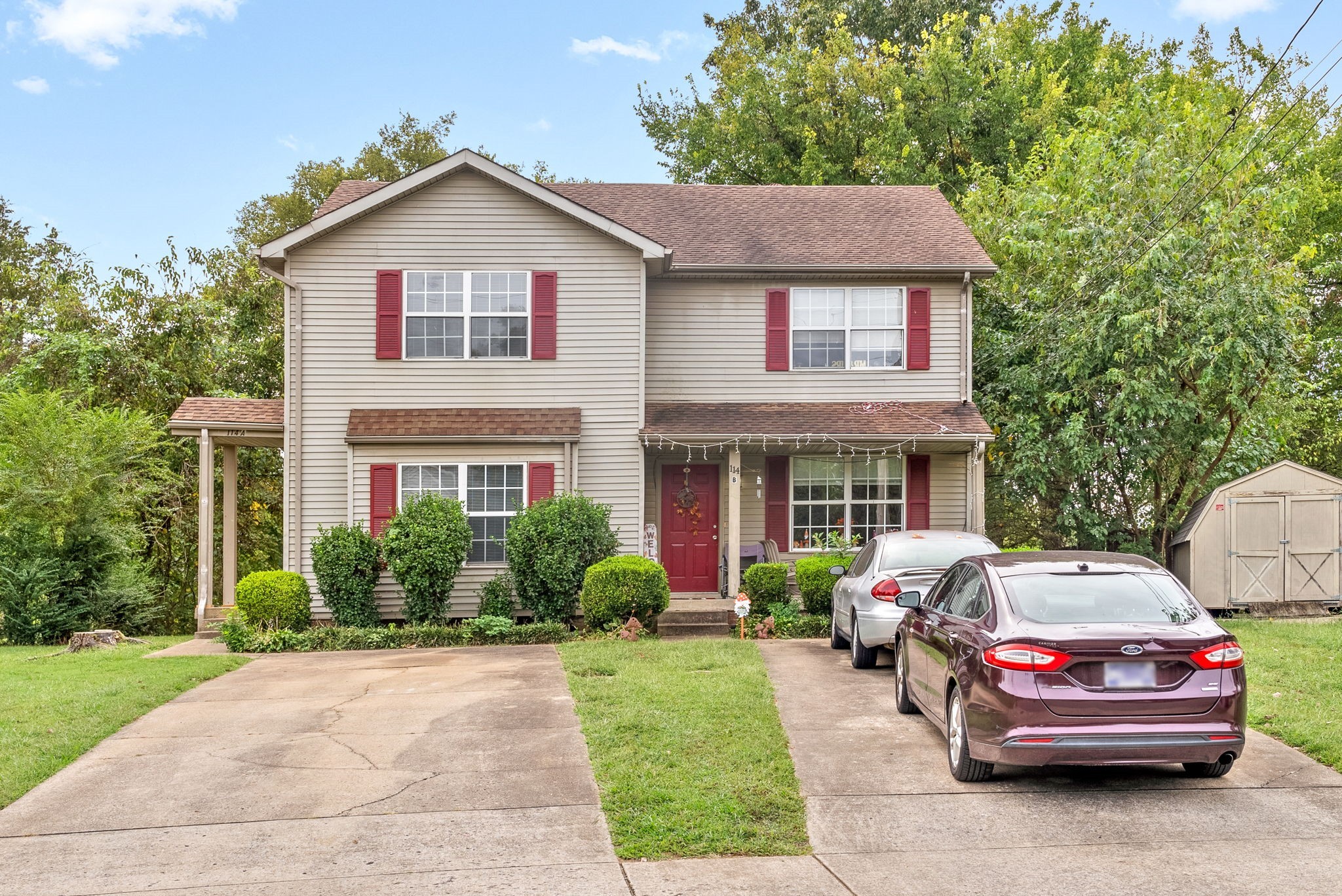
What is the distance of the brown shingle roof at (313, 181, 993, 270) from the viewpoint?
59.2 feet

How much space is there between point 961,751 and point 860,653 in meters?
4.61

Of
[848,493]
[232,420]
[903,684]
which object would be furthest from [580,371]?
[903,684]

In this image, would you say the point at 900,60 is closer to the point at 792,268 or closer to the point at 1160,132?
the point at 1160,132

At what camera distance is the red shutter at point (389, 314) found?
651 inches

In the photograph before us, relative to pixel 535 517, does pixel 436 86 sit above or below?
above

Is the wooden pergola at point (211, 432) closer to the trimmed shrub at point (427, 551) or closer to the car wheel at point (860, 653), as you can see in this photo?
the trimmed shrub at point (427, 551)

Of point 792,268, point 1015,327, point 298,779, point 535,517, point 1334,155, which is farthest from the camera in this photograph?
point 1334,155

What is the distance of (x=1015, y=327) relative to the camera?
67.5ft

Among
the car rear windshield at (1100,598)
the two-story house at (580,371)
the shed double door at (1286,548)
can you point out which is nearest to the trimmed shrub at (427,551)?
the two-story house at (580,371)

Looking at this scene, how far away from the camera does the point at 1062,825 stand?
20.7 ft

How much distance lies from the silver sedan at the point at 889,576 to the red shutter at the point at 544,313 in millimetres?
6375

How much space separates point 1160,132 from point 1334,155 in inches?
329

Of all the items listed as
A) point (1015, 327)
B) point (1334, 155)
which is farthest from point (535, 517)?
point (1334, 155)

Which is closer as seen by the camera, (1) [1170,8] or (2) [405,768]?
(2) [405,768]
